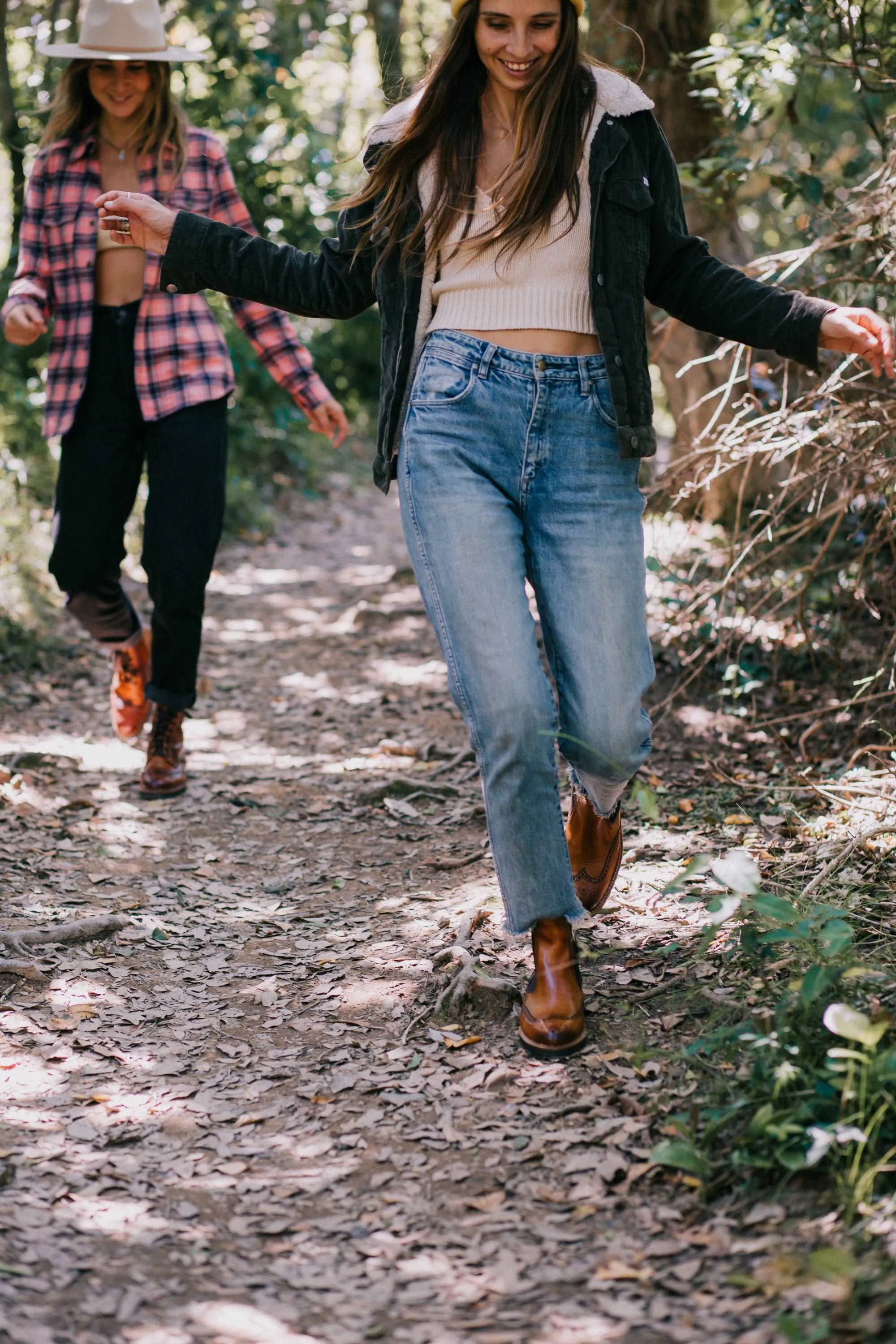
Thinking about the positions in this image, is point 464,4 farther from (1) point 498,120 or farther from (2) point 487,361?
(2) point 487,361

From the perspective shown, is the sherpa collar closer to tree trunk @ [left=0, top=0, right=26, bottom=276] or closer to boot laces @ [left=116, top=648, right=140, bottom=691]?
→ boot laces @ [left=116, top=648, right=140, bottom=691]

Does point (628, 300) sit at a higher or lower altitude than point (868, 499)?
higher

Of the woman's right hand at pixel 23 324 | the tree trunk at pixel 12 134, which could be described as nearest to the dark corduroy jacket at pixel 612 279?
the woman's right hand at pixel 23 324

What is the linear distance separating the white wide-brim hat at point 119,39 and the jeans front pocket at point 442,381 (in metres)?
1.88

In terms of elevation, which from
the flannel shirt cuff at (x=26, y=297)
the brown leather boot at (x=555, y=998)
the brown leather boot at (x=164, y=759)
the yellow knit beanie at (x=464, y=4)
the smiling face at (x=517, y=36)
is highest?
the yellow knit beanie at (x=464, y=4)

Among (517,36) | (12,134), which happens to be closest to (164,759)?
(517,36)

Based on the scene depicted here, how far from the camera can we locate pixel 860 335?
2727 mm

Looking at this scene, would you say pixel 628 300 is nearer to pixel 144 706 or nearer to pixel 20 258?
pixel 20 258

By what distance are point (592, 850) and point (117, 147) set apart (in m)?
2.81

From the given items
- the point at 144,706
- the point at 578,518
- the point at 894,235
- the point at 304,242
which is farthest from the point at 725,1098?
the point at 304,242

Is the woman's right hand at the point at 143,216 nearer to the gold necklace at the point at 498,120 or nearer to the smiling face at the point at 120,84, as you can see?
the gold necklace at the point at 498,120

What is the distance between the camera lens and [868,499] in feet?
13.5

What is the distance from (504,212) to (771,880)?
5.69 feet

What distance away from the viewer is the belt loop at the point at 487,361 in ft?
8.93
